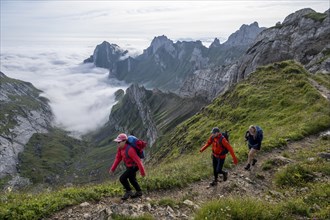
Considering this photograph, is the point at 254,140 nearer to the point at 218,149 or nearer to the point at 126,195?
the point at 218,149

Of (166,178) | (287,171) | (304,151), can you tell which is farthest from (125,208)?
(304,151)

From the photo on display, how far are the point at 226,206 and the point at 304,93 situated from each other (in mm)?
35473

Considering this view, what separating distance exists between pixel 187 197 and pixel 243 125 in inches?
1141

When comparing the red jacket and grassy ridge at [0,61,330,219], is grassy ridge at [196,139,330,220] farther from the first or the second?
the red jacket

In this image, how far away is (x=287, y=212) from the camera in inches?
469

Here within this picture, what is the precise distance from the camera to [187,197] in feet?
52.2

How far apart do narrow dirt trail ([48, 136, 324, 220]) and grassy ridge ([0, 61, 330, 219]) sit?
1.98 ft

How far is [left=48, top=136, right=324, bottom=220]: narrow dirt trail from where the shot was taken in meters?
13.0

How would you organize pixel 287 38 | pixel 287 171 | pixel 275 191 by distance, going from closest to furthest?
pixel 275 191
pixel 287 171
pixel 287 38

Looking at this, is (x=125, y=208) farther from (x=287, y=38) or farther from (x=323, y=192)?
(x=287, y=38)

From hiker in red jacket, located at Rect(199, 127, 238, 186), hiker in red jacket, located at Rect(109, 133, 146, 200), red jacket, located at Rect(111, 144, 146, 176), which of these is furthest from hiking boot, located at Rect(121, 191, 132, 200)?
hiker in red jacket, located at Rect(199, 127, 238, 186)

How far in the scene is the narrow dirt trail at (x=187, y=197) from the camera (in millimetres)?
12961

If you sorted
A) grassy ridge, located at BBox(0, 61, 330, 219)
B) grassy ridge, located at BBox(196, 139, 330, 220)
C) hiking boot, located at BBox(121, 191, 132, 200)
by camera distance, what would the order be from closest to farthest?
1. grassy ridge, located at BBox(196, 139, 330, 220)
2. grassy ridge, located at BBox(0, 61, 330, 219)
3. hiking boot, located at BBox(121, 191, 132, 200)

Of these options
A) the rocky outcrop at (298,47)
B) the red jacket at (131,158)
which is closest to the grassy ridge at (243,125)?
the red jacket at (131,158)
